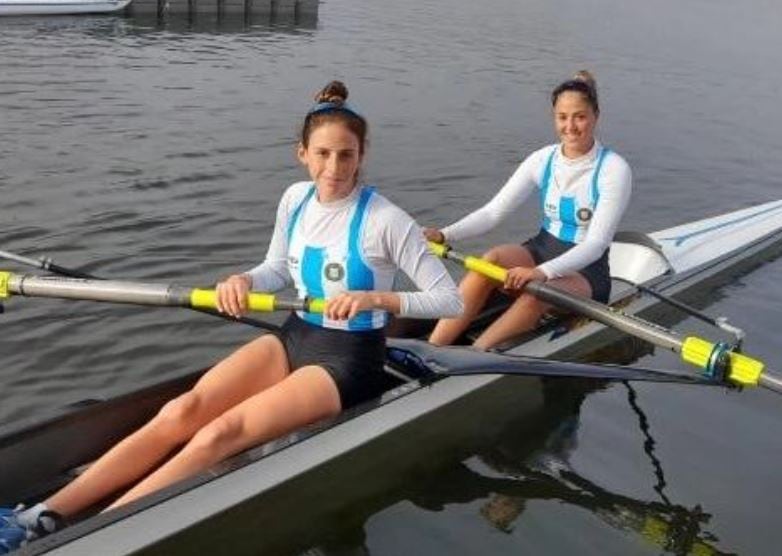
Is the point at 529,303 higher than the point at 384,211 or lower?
lower

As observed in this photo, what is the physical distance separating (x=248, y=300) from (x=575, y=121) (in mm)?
2888

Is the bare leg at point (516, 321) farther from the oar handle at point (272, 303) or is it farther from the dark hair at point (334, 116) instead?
the dark hair at point (334, 116)

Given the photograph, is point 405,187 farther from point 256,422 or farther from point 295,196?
point 256,422

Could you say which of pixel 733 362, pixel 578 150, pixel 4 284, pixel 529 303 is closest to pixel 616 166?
pixel 578 150

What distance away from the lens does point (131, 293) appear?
425 centimetres

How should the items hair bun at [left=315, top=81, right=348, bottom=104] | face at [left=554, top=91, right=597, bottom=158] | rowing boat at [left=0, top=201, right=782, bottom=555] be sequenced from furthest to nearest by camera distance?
face at [left=554, top=91, right=597, bottom=158] < hair bun at [left=315, top=81, right=348, bottom=104] < rowing boat at [left=0, top=201, right=782, bottom=555]

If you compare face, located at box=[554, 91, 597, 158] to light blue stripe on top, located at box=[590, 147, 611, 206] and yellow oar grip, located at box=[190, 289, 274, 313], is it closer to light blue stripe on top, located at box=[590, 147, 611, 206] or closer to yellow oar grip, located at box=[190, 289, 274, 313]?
light blue stripe on top, located at box=[590, 147, 611, 206]

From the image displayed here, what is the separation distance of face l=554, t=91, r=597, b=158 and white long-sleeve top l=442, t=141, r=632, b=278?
11 centimetres

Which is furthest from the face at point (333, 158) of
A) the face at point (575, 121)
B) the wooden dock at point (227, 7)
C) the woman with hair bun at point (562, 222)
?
the wooden dock at point (227, 7)

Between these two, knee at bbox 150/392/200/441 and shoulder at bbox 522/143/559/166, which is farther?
shoulder at bbox 522/143/559/166

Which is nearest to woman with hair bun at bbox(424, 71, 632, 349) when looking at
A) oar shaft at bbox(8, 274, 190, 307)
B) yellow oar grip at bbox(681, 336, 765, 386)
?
yellow oar grip at bbox(681, 336, 765, 386)

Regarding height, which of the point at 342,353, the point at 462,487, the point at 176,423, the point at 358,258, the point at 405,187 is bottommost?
the point at 462,487

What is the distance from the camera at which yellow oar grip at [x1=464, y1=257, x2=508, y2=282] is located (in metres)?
5.54

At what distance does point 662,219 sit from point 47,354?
9.27m
